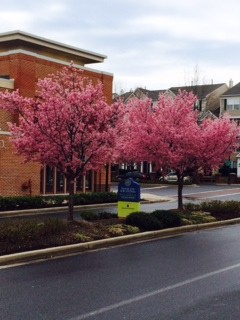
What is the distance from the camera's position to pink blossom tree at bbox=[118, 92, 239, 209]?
1738 cm

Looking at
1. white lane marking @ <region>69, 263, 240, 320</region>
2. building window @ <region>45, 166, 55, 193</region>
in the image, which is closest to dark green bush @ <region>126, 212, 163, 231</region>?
white lane marking @ <region>69, 263, 240, 320</region>

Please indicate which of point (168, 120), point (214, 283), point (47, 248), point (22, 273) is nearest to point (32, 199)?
point (168, 120)

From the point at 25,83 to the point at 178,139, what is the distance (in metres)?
10.7

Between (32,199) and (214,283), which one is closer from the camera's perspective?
(214,283)

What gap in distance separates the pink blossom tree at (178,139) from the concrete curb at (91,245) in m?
2.73

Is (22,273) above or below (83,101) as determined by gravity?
below

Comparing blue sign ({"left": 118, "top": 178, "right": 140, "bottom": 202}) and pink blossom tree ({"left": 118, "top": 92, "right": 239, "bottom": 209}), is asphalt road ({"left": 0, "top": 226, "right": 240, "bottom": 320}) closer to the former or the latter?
blue sign ({"left": 118, "top": 178, "right": 140, "bottom": 202})

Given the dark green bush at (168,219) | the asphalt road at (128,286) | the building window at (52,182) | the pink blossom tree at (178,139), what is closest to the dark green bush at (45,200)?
the building window at (52,182)

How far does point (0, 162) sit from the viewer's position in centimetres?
2422

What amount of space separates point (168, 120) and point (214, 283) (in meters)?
9.67

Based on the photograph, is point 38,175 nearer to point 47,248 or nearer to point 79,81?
point 79,81

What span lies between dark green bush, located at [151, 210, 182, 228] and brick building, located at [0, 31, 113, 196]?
10407 millimetres

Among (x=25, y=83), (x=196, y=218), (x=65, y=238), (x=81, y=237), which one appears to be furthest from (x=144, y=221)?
(x=25, y=83)

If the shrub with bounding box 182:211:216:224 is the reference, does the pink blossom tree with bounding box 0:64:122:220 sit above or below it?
above
